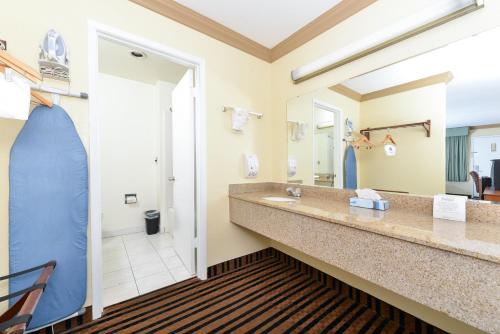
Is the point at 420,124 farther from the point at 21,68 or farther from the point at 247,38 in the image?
the point at 21,68

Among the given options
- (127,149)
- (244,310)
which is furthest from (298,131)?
(127,149)

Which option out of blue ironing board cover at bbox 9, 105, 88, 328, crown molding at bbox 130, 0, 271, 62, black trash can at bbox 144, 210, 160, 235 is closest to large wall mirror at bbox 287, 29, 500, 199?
crown molding at bbox 130, 0, 271, 62

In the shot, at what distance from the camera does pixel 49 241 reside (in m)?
1.24

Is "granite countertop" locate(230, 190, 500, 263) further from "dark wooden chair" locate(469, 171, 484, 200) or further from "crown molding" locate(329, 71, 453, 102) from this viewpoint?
"crown molding" locate(329, 71, 453, 102)

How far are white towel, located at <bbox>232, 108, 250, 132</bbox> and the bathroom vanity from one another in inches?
36.5

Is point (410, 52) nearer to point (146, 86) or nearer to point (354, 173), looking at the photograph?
point (354, 173)

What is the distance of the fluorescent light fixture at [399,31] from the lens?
45.1 inches

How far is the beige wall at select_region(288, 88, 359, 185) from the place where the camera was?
1.86 meters

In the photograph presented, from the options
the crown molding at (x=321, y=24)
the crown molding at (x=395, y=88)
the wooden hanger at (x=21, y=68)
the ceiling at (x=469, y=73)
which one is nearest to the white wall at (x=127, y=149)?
the wooden hanger at (x=21, y=68)

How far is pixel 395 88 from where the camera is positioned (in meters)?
1.49

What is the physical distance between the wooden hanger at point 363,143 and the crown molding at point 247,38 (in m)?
1.01

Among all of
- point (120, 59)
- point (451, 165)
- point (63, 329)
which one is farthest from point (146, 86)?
point (451, 165)

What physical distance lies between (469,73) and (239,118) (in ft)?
5.50

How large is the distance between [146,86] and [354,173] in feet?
11.2
